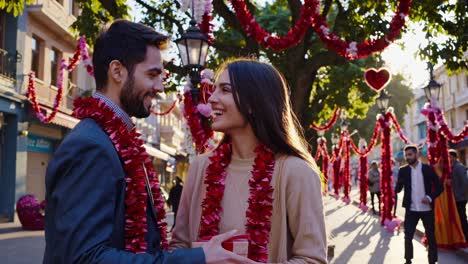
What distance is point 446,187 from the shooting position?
36.0ft

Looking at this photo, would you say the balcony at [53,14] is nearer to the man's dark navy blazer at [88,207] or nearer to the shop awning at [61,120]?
the shop awning at [61,120]

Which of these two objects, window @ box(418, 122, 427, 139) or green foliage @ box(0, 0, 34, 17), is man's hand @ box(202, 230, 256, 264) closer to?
green foliage @ box(0, 0, 34, 17)

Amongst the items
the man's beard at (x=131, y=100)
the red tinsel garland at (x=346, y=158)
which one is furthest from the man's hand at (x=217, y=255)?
the red tinsel garland at (x=346, y=158)

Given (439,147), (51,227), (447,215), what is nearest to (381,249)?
(447,215)

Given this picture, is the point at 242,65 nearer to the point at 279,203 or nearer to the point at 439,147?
the point at 279,203

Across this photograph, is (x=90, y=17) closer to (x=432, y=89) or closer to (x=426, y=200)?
(x=432, y=89)

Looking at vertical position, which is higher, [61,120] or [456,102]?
[456,102]

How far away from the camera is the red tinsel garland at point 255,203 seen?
242cm

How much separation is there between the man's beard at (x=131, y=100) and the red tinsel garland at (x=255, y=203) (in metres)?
0.61

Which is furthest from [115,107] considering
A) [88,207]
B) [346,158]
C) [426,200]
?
[346,158]

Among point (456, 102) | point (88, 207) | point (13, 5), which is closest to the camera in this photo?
point (88, 207)

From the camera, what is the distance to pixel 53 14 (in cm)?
2009

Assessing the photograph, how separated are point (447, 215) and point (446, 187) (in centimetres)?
61

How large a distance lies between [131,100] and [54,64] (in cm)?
2107
